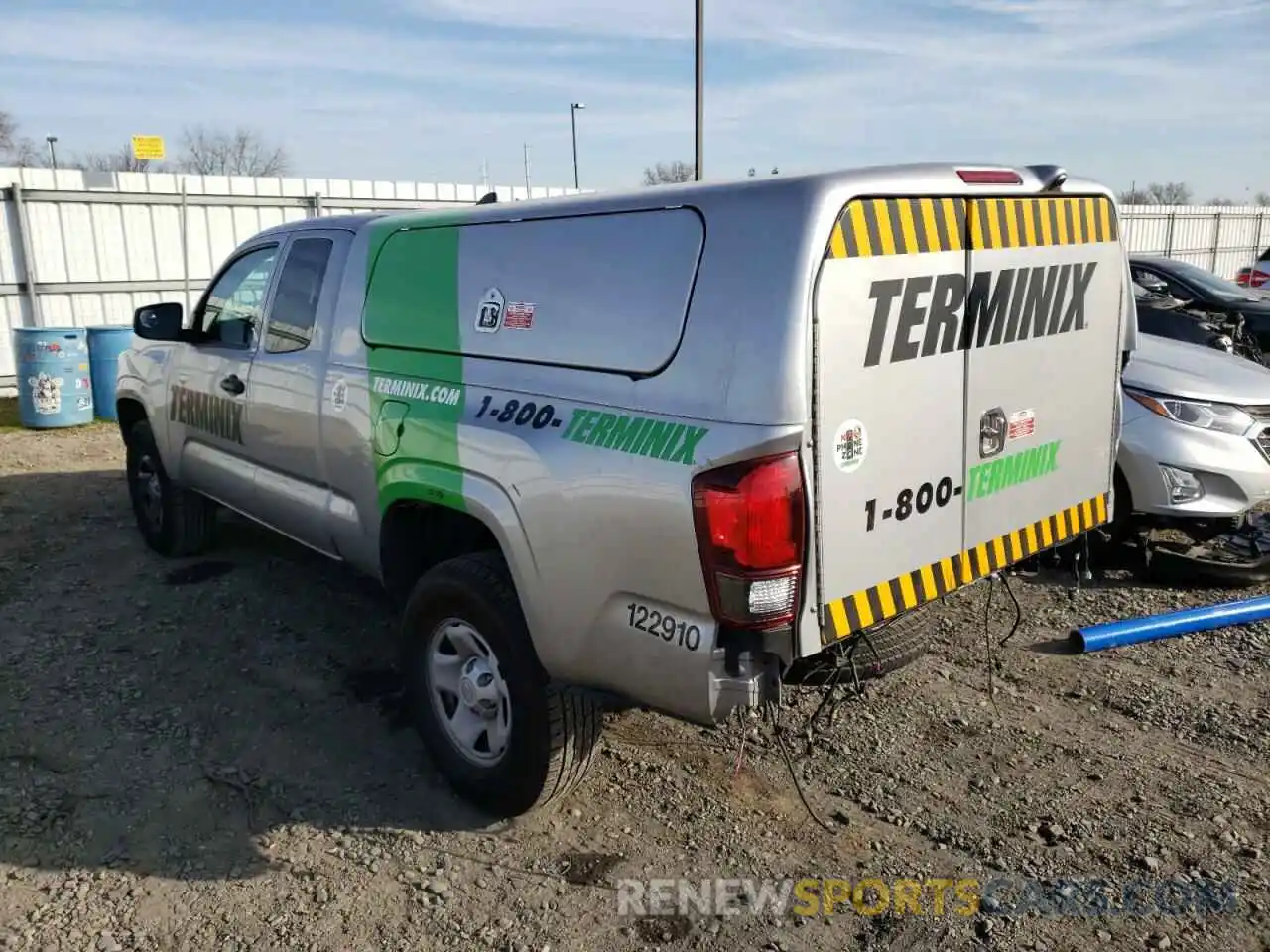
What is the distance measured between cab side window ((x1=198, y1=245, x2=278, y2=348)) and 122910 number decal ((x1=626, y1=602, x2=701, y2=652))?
2.84 meters

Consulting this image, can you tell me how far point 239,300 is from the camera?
194 inches

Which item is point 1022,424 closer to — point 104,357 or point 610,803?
point 610,803

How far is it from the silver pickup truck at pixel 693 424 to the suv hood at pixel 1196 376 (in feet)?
6.37

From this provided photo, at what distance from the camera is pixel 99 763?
146 inches

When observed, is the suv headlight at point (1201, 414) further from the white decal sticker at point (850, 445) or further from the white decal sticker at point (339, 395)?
the white decal sticker at point (339, 395)

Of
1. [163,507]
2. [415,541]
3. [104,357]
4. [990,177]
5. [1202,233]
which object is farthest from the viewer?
[1202,233]

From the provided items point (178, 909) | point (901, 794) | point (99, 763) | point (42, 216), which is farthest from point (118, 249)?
point (901, 794)

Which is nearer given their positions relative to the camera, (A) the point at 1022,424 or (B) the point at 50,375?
(A) the point at 1022,424

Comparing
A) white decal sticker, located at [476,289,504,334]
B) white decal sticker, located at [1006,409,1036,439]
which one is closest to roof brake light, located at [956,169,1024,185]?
white decal sticker, located at [1006,409,1036,439]

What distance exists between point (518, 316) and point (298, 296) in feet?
5.48

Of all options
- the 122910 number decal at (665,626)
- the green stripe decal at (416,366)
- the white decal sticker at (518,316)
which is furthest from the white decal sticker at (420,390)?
the 122910 number decal at (665,626)

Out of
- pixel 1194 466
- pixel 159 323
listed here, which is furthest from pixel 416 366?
pixel 1194 466

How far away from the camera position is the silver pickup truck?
8.26 ft

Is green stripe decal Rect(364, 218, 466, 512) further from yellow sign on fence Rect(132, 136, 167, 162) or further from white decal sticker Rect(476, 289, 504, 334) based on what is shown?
yellow sign on fence Rect(132, 136, 167, 162)
